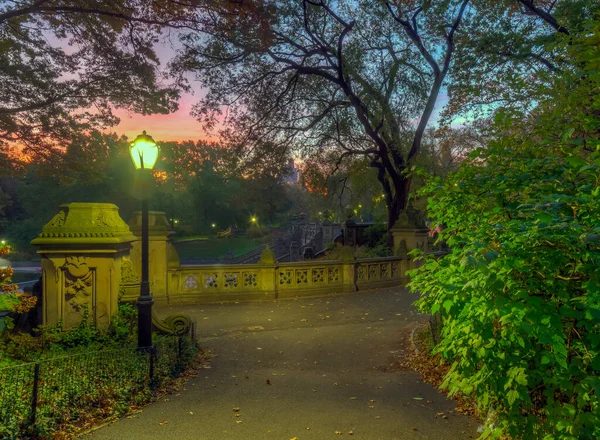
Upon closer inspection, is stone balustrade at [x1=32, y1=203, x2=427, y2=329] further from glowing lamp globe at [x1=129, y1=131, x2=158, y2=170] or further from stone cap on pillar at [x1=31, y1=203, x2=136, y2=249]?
glowing lamp globe at [x1=129, y1=131, x2=158, y2=170]

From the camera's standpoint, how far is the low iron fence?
424 cm

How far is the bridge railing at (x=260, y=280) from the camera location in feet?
43.9

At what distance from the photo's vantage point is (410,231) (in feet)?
61.5

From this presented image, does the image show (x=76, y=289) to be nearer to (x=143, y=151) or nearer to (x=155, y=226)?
(x=143, y=151)

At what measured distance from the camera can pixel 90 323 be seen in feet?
24.3

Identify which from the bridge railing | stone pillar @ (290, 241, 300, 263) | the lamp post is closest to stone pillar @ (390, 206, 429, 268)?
the bridge railing

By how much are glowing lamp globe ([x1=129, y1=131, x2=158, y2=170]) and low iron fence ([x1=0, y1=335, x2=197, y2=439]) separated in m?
3.09

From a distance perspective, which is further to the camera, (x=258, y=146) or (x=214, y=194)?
(x=214, y=194)

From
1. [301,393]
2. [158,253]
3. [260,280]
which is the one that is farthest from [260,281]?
[301,393]

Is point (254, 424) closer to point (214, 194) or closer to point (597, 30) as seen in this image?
point (597, 30)

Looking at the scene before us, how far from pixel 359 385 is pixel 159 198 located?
→ 181ft

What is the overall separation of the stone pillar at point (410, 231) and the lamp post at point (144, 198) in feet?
43.3

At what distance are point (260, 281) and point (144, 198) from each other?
7293mm

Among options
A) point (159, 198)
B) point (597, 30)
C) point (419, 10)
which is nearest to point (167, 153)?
point (159, 198)
